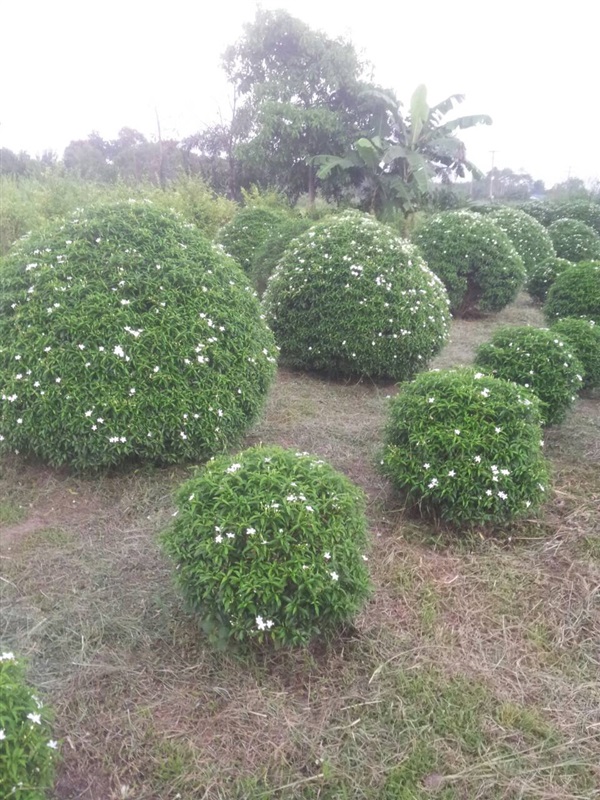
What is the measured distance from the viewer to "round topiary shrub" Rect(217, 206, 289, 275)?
29.1 ft

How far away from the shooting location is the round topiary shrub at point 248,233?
886 cm

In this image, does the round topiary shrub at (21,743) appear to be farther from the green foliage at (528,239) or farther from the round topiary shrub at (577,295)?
the green foliage at (528,239)

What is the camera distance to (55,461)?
3650 mm

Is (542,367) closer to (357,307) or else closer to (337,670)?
(357,307)

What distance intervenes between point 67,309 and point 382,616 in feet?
8.07

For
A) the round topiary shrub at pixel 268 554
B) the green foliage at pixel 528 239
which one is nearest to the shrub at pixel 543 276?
the green foliage at pixel 528 239

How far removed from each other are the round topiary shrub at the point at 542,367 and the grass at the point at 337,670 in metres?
1.04

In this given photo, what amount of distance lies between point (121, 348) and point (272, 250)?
15.8 ft

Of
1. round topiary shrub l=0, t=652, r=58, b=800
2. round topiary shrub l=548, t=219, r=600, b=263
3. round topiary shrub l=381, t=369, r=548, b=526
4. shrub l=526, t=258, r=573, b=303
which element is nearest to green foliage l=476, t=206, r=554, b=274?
round topiary shrub l=548, t=219, r=600, b=263

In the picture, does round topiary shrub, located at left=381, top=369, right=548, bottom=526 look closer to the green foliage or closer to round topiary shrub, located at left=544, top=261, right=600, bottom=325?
round topiary shrub, located at left=544, top=261, right=600, bottom=325

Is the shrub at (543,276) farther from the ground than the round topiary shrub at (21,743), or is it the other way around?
the shrub at (543,276)

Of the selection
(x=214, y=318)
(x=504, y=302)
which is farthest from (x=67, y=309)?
(x=504, y=302)

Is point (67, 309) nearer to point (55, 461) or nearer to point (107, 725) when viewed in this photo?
point (55, 461)

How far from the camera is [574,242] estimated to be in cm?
1184
